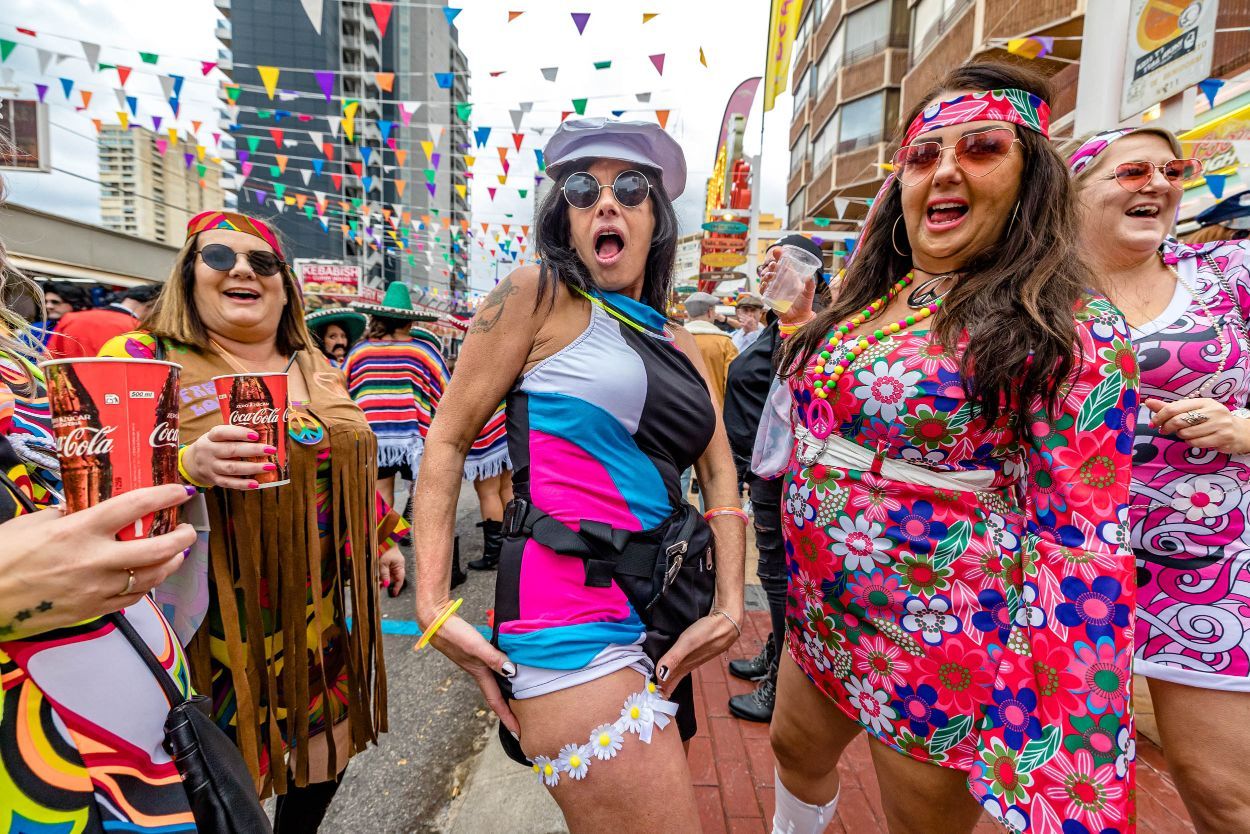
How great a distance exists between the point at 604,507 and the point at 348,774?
227cm

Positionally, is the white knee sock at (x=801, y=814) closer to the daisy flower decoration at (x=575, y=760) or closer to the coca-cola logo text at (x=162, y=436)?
the daisy flower decoration at (x=575, y=760)

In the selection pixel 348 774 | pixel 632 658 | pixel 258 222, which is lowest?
pixel 348 774

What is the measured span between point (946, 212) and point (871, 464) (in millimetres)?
671

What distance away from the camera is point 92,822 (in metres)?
0.79

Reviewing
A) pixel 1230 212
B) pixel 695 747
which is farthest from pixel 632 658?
pixel 1230 212

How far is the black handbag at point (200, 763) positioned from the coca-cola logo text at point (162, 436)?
28cm

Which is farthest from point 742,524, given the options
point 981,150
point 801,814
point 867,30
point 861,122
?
point 867,30

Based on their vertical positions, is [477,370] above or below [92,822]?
above

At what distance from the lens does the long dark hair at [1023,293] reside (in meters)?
1.19

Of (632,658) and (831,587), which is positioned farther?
(831,587)

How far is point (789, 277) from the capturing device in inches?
115

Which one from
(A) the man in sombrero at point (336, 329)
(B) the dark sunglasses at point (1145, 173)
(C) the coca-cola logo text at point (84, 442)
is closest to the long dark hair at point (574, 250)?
(C) the coca-cola logo text at point (84, 442)

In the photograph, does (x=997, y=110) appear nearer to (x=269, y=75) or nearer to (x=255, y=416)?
(x=255, y=416)

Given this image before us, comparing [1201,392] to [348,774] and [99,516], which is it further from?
[348,774]
